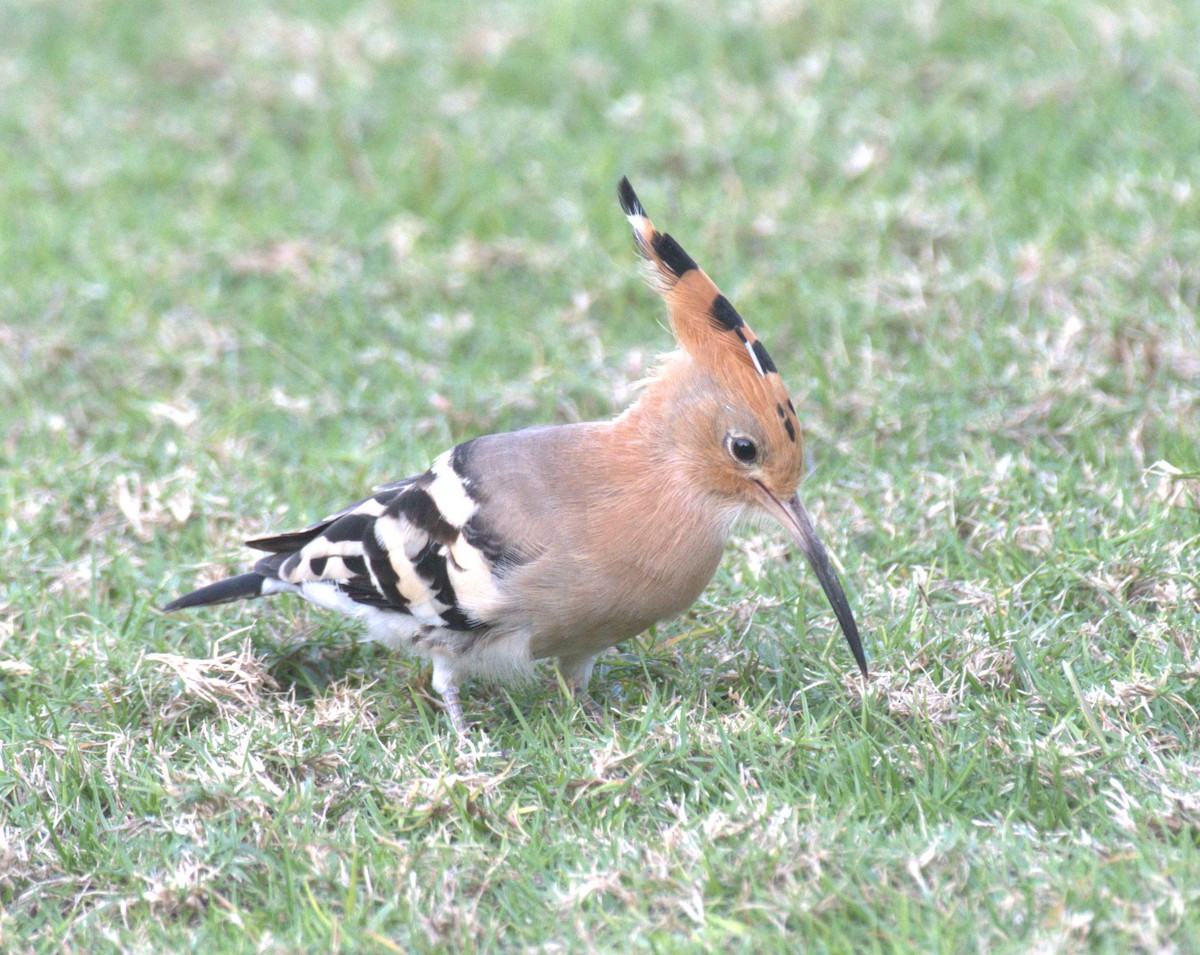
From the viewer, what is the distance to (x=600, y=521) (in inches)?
127

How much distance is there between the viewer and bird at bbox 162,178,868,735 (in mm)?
3180

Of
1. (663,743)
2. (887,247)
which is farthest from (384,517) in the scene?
(887,247)

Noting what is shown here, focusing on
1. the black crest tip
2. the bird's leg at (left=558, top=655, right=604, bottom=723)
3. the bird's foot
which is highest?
the black crest tip

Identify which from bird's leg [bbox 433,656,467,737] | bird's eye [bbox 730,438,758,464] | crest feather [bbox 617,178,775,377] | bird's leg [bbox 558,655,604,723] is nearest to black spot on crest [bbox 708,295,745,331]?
crest feather [bbox 617,178,775,377]

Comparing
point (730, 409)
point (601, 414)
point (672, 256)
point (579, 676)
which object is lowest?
point (579, 676)

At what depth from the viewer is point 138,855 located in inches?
113

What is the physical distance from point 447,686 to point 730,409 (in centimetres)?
85

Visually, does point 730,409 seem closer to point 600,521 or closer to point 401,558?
point 600,521

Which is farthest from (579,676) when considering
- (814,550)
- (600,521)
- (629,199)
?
(629,199)

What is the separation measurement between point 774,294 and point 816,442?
78 cm

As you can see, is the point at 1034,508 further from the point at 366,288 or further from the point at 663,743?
the point at 366,288

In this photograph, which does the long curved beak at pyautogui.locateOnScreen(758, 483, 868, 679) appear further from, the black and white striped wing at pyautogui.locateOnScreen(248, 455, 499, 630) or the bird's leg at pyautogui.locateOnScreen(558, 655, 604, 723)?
the black and white striped wing at pyautogui.locateOnScreen(248, 455, 499, 630)

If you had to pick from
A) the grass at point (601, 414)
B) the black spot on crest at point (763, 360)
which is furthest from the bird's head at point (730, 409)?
the grass at point (601, 414)

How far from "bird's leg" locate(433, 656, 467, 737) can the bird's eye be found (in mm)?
763
